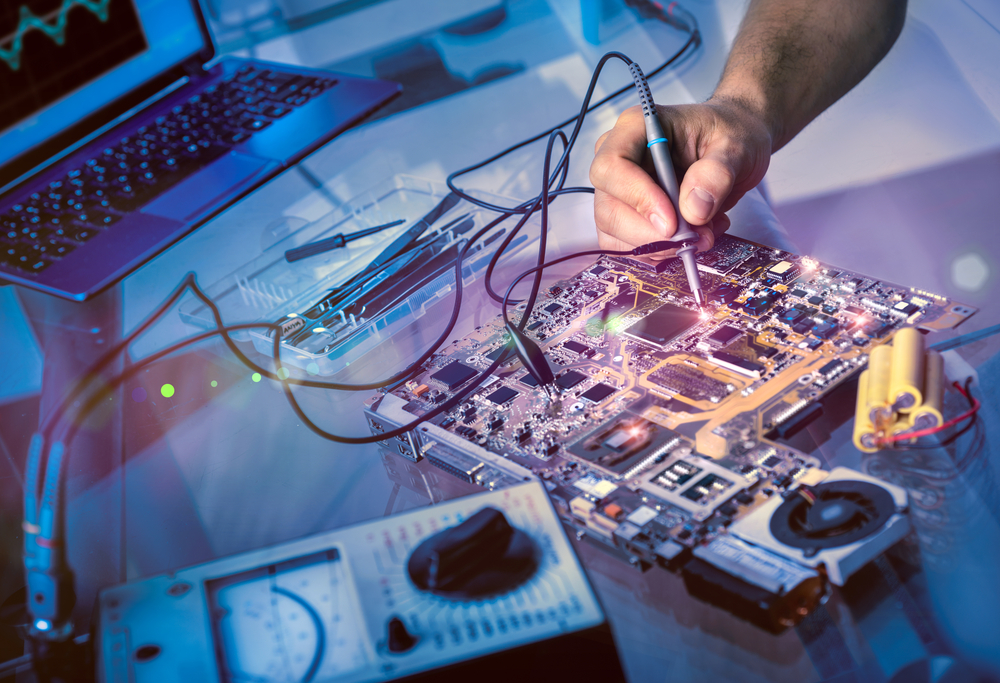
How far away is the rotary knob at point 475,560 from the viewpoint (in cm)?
80

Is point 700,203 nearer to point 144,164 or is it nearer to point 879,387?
point 879,387

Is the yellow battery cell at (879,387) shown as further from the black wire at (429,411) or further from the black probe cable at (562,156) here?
the black probe cable at (562,156)

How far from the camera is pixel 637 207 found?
141 cm

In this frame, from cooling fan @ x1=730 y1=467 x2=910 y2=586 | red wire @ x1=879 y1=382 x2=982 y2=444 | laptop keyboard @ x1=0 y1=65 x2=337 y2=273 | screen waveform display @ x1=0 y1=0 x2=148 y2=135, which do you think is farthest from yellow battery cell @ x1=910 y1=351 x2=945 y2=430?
screen waveform display @ x1=0 y1=0 x2=148 y2=135

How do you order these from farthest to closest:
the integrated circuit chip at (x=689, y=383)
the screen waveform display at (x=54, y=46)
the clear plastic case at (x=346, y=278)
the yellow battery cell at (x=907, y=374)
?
the screen waveform display at (x=54, y=46) < the clear plastic case at (x=346, y=278) < the integrated circuit chip at (x=689, y=383) < the yellow battery cell at (x=907, y=374)

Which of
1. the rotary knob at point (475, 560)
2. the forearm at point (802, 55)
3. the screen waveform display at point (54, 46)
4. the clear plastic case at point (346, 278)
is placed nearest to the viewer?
the rotary knob at point (475, 560)

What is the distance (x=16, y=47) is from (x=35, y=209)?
29cm

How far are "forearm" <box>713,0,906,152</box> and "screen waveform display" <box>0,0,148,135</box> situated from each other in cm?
123

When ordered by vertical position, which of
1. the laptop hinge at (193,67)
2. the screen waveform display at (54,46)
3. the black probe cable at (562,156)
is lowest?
the black probe cable at (562,156)

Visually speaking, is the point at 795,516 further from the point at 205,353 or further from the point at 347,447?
the point at 205,353

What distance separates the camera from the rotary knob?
802 millimetres

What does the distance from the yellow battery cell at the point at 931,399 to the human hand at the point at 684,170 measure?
0.45 m

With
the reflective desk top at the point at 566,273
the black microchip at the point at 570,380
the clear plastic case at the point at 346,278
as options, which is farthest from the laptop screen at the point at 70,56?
the black microchip at the point at 570,380

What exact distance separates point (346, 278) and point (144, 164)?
20.8 inches
